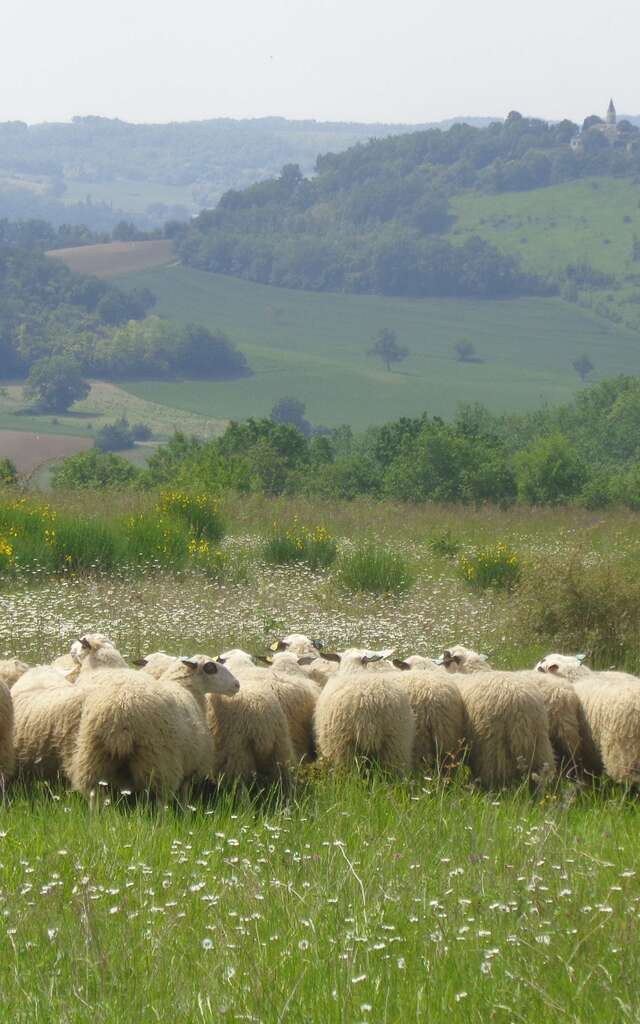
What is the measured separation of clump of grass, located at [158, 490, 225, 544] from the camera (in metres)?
18.6

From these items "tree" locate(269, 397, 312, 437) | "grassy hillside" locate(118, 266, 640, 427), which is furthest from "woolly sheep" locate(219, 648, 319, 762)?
"grassy hillside" locate(118, 266, 640, 427)

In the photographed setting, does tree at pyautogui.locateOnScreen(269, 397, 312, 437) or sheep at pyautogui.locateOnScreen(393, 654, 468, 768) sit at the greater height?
sheep at pyautogui.locateOnScreen(393, 654, 468, 768)

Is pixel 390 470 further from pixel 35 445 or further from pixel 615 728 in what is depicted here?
pixel 35 445

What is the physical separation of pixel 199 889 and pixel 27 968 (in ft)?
2.93

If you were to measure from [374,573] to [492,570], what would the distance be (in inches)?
61.1

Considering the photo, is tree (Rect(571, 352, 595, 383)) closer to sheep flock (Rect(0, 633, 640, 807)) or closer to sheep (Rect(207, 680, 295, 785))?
sheep flock (Rect(0, 633, 640, 807))

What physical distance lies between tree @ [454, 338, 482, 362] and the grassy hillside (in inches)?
60.0

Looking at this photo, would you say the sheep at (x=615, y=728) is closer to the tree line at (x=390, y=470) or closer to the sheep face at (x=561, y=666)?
the sheep face at (x=561, y=666)

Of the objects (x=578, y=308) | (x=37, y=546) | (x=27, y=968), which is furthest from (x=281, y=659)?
(x=578, y=308)

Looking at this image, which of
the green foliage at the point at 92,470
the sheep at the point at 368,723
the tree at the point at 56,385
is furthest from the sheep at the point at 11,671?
the tree at the point at 56,385

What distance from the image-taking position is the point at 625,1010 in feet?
13.8

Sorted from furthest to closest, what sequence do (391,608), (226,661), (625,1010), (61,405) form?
(61,405) < (391,608) < (226,661) < (625,1010)

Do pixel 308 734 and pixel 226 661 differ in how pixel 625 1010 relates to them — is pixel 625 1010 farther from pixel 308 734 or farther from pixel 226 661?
pixel 226 661

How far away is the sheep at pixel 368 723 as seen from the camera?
7535 millimetres
